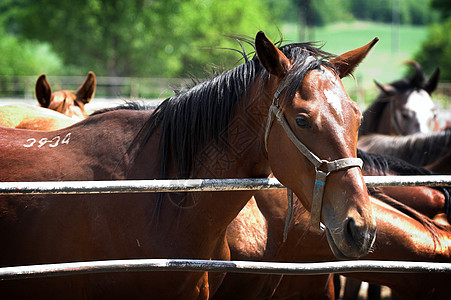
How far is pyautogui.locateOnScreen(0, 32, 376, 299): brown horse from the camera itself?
2109 mm

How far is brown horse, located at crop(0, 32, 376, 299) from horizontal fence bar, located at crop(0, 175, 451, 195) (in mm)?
161

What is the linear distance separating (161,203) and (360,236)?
3.08 ft

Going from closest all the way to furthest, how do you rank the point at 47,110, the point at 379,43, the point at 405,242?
1. the point at 405,242
2. the point at 47,110
3. the point at 379,43

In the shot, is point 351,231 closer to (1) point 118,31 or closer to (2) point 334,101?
(2) point 334,101

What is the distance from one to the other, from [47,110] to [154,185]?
2.69 meters

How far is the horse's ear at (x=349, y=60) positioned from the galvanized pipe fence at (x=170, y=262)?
1.77ft

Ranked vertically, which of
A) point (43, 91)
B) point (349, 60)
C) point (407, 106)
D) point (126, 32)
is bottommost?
point (407, 106)

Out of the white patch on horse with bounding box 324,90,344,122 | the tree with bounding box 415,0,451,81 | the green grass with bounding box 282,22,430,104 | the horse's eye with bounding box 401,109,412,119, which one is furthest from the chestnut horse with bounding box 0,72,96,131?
the green grass with bounding box 282,22,430,104

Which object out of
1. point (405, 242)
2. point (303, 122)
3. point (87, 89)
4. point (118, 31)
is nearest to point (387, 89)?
point (87, 89)

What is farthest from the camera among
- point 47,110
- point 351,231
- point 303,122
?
point 47,110

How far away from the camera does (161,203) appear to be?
7.47 feet

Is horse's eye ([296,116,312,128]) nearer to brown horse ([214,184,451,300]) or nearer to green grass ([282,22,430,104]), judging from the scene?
brown horse ([214,184,451,300])

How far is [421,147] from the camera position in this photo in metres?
5.34

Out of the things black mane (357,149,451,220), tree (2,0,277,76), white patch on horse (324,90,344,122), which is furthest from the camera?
tree (2,0,277,76)
